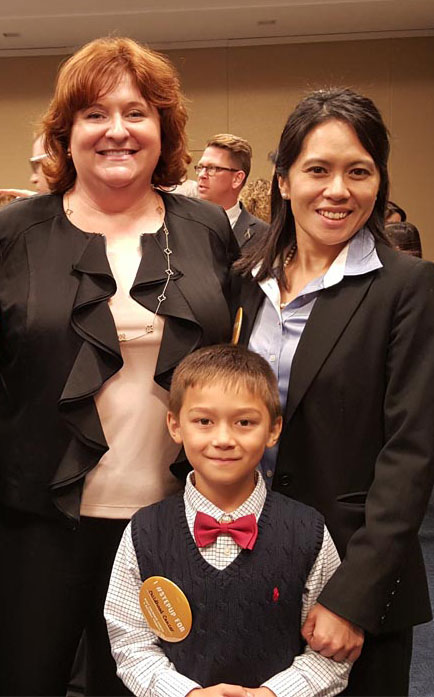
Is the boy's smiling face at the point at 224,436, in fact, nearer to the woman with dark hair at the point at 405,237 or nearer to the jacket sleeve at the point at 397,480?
the jacket sleeve at the point at 397,480

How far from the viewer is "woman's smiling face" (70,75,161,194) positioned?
1737 mm

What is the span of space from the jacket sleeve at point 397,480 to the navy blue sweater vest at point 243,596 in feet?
0.26

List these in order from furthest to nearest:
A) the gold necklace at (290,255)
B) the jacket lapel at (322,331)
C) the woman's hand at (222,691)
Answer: the gold necklace at (290,255) < the jacket lapel at (322,331) < the woman's hand at (222,691)

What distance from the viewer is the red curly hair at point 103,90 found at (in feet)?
5.68

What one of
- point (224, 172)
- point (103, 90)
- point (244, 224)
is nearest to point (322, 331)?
point (103, 90)

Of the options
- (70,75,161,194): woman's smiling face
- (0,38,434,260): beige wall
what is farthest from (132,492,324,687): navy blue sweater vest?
(0,38,434,260): beige wall

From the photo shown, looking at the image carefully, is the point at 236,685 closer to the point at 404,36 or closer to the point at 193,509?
the point at 193,509

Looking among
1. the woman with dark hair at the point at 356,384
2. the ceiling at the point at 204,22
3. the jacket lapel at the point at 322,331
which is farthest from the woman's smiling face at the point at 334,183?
the ceiling at the point at 204,22

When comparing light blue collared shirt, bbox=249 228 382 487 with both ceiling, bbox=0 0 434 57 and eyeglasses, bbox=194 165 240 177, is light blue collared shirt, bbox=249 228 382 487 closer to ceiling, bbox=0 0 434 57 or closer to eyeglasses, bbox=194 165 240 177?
eyeglasses, bbox=194 165 240 177

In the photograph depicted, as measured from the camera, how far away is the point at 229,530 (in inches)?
56.6

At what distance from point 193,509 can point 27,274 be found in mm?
624

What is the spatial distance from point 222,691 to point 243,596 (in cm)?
17

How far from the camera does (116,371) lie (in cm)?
169

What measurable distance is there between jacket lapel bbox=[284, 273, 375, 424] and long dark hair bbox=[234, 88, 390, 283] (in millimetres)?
146
